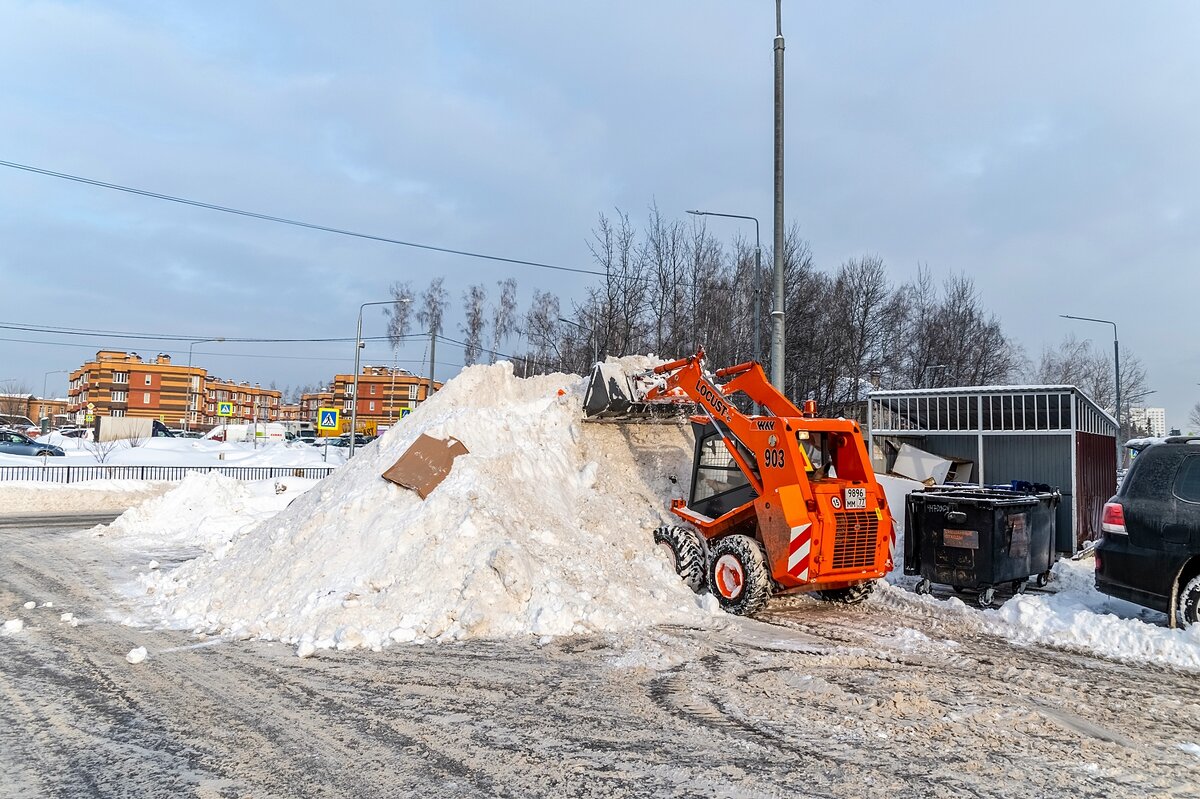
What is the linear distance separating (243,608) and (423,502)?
91.2 inches

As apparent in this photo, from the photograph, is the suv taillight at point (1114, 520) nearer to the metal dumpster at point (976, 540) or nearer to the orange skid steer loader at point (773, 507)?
the metal dumpster at point (976, 540)

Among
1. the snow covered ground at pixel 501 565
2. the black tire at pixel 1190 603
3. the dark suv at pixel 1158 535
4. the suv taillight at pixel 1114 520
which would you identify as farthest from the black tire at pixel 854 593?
the black tire at pixel 1190 603

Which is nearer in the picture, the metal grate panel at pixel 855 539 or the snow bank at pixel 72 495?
the metal grate panel at pixel 855 539

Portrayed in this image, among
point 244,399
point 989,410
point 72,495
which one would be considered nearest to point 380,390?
point 244,399

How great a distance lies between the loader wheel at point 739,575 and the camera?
29.4ft

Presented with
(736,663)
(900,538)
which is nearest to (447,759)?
(736,663)

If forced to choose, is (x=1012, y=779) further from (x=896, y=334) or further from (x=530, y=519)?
(x=896, y=334)

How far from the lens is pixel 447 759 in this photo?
4.93m

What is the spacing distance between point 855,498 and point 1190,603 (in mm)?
3316

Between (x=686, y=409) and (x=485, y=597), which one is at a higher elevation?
(x=686, y=409)

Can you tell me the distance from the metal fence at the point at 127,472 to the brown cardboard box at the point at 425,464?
13637 mm

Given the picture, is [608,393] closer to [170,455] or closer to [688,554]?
[688,554]

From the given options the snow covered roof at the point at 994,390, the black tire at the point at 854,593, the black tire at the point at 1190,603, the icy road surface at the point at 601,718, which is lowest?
the icy road surface at the point at 601,718

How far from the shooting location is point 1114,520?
8.28 m
